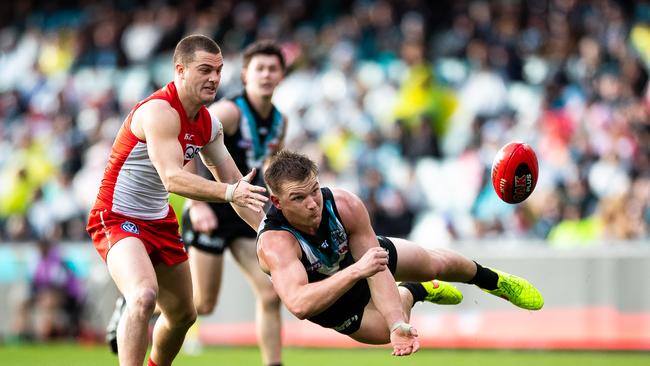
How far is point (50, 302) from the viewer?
14234mm

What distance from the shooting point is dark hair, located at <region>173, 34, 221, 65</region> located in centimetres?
681

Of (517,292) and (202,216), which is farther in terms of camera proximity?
(202,216)

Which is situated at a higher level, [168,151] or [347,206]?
[168,151]

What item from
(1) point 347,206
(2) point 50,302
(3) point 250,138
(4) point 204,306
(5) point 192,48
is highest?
(5) point 192,48

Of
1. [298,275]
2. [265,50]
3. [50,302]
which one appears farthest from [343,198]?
[50,302]

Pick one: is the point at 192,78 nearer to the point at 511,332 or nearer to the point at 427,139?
the point at 511,332

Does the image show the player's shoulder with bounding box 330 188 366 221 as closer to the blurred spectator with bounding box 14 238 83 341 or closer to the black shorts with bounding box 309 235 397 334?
the black shorts with bounding box 309 235 397 334

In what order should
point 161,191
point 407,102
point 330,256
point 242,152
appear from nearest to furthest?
1. point 330,256
2. point 161,191
3. point 242,152
4. point 407,102

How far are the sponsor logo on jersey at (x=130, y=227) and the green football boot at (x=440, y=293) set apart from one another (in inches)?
76.5

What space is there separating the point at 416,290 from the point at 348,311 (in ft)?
2.21

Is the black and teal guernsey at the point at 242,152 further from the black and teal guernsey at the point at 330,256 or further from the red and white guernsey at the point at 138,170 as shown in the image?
Result: the black and teal guernsey at the point at 330,256

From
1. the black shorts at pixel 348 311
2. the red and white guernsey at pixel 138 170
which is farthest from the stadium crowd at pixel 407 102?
the red and white guernsey at pixel 138 170

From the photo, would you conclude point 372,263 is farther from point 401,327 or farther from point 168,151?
point 168,151

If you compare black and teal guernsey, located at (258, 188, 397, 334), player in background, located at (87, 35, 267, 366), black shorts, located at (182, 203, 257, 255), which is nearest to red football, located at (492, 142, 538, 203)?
black and teal guernsey, located at (258, 188, 397, 334)
